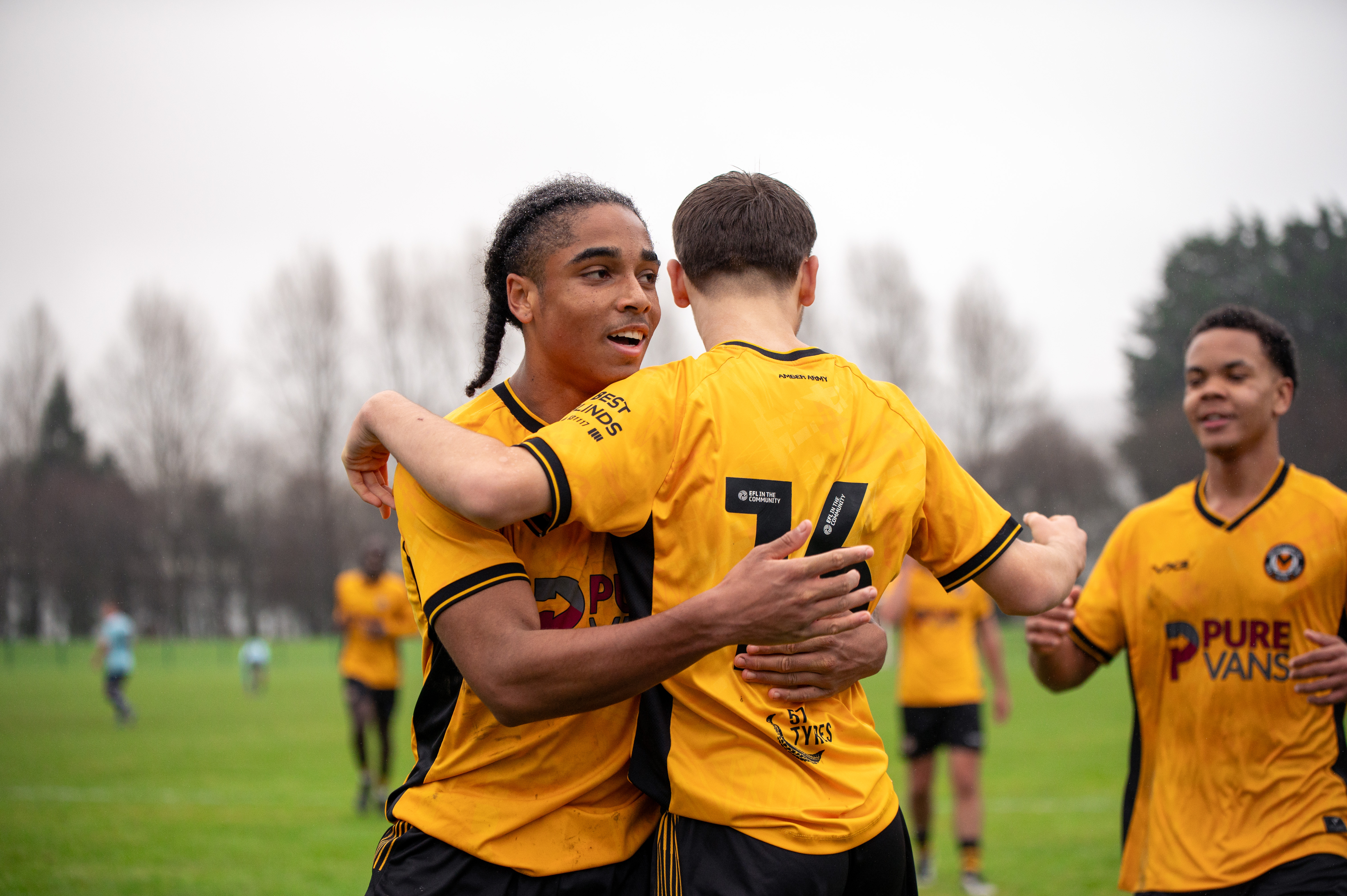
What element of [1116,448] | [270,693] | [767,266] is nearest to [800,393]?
[767,266]

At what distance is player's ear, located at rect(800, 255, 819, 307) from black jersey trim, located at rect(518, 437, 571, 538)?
2.86 feet

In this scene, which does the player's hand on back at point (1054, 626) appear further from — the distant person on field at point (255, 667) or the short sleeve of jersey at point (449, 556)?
the distant person on field at point (255, 667)

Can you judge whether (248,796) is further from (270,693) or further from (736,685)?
(270,693)

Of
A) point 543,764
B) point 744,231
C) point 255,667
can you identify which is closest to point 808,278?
point 744,231

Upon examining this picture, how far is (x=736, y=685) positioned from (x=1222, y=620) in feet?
8.52

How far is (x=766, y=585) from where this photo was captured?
2.19 metres

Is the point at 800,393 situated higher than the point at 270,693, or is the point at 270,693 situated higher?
the point at 800,393

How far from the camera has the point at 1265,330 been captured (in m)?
4.23

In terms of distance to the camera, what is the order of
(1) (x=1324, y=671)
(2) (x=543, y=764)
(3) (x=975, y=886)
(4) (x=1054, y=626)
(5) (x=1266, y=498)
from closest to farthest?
(2) (x=543, y=764), (1) (x=1324, y=671), (4) (x=1054, y=626), (5) (x=1266, y=498), (3) (x=975, y=886)

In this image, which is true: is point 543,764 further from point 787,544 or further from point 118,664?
point 118,664

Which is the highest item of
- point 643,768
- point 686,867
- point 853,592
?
point 853,592

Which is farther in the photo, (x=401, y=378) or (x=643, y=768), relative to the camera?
(x=401, y=378)

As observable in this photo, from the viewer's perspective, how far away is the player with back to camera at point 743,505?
7.38 feet

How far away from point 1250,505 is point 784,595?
2.88 metres
